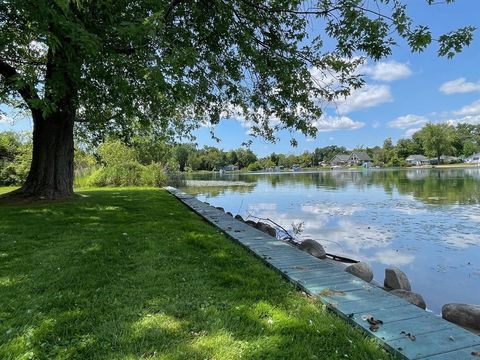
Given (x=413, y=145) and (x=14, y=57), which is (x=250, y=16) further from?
(x=413, y=145)

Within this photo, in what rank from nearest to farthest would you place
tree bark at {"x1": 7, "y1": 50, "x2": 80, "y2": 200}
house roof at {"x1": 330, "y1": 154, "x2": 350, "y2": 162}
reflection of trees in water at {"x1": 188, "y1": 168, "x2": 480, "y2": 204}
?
tree bark at {"x1": 7, "y1": 50, "x2": 80, "y2": 200} < reflection of trees in water at {"x1": 188, "y1": 168, "x2": 480, "y2": 204} < house roof at {"x1": 330, "y1": 154, "x2": 350, "y2": 162}

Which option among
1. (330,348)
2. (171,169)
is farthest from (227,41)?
(171,169)

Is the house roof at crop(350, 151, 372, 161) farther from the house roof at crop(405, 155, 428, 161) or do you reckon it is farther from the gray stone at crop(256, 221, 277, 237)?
the gray stone at crop(256, 221, 277, 237)

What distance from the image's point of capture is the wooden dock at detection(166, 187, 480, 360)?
2686mm

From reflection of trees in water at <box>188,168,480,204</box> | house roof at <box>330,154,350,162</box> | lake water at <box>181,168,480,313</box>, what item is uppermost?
house roof at <box>330,154,350,162</box>

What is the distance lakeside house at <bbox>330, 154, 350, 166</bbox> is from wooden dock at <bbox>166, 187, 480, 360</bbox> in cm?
10549

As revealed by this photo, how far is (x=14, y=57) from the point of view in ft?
37.6

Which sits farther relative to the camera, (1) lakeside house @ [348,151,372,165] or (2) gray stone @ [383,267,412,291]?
(1) lakeside house @ [348,151,372,165]

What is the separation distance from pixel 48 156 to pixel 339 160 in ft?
337

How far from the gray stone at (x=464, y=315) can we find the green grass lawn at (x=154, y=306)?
67.1 inches

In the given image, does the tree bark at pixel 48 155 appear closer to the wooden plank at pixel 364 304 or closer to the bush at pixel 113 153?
the wooden plank at pixel 364 304

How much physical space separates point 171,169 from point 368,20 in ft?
91.2

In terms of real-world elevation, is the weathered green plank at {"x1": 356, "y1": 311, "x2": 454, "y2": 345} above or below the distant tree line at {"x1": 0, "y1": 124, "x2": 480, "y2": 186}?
below

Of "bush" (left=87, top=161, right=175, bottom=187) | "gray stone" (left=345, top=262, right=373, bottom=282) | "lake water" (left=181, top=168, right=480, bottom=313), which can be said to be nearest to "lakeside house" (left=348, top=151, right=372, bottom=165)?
"bush" (left=87, top=161, right=175, bottom=187)
